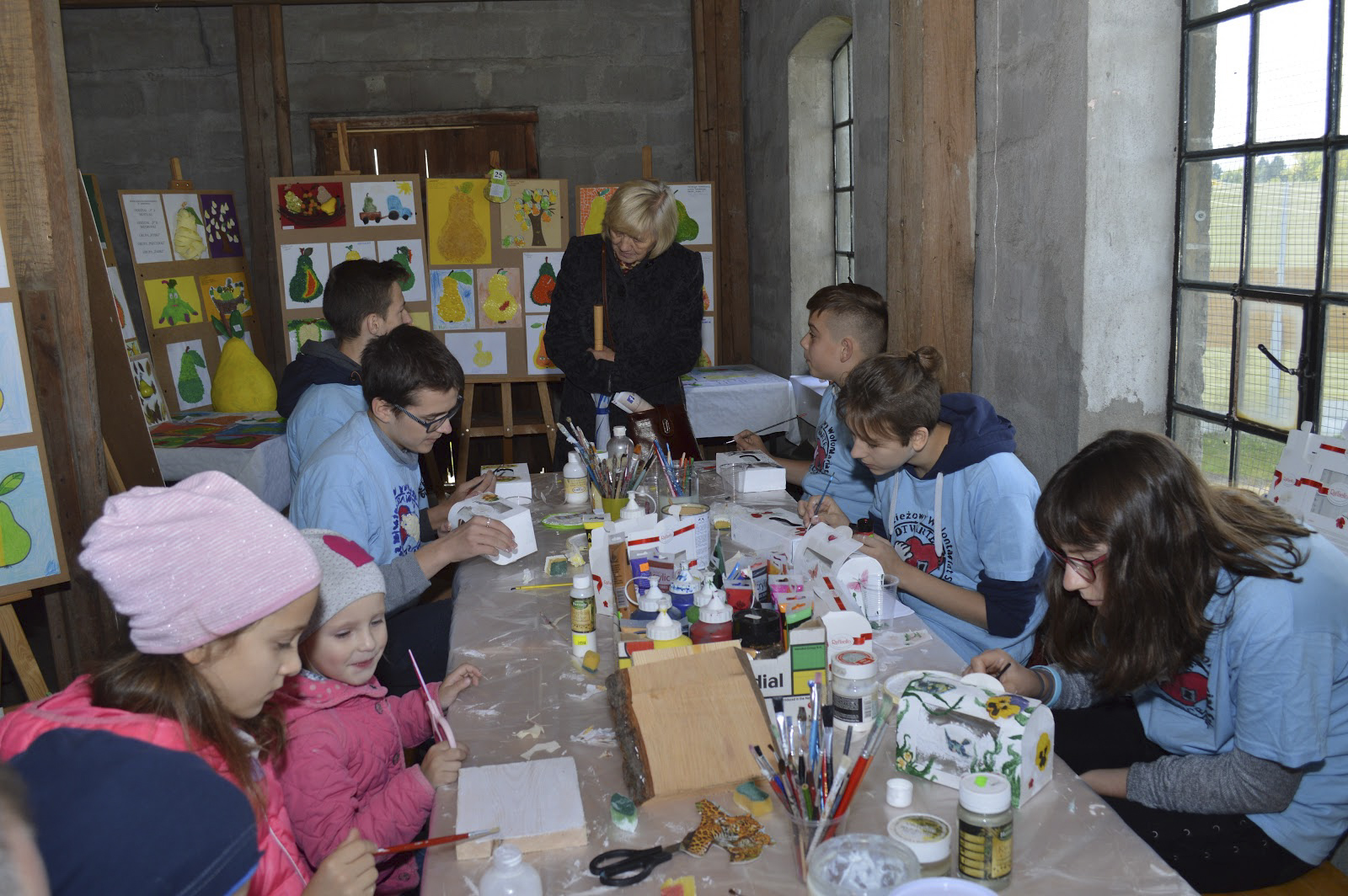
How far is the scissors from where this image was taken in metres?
1.34

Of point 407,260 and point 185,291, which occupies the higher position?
point 407,260

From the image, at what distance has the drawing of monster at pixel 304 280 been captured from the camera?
233 inches

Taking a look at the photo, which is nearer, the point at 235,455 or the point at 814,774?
the point at 814,774

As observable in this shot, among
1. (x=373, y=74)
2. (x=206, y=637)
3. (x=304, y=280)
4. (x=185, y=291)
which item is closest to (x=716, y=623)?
(x=206, y=637)

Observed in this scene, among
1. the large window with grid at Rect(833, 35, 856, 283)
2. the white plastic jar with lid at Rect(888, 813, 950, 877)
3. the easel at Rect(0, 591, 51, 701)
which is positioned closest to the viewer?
the white plastic jar with lid at Rect(888, 813, 950, 877)

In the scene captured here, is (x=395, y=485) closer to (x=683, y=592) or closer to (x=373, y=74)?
(x=683, y=592)

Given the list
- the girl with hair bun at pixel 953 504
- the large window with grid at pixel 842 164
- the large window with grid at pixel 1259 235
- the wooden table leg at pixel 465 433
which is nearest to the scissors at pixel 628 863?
the girl with hair bun at pixel 953 504

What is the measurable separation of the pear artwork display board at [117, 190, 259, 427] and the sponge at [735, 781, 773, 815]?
4.78 metres

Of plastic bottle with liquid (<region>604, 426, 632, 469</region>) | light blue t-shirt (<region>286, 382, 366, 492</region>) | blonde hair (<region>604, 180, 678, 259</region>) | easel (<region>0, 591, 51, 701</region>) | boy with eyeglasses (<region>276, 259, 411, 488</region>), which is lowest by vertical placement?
easel (<region>0, 591, 51, 701</region>)

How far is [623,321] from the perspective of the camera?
4.27 meters

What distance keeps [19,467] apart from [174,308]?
2914 millimetres

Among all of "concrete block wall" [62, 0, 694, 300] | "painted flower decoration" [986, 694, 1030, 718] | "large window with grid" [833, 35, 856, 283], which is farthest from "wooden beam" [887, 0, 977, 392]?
"concrete block wall" [62, 0, 694, 300]

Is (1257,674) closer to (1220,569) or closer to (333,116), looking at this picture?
(1220,569)

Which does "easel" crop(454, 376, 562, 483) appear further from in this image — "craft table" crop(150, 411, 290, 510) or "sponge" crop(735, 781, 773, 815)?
"sponge" crop(735, 781, 773, 815)
